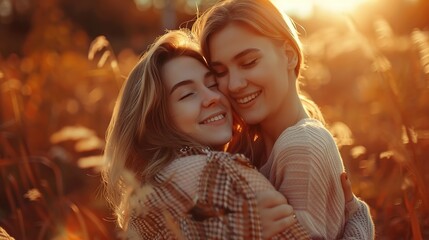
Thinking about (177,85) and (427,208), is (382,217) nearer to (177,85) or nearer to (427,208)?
(427,208)

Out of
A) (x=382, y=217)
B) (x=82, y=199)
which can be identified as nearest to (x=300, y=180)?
(x=382, y=217)

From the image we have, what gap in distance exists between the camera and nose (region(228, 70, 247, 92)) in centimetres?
325

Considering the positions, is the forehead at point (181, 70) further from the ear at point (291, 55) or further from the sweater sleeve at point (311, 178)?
the sweater sleeve at point (311, 178)

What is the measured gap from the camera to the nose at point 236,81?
325 centimetres

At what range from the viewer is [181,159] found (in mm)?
2807

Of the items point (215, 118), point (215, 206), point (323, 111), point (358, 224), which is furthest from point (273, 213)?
point (323, 111)

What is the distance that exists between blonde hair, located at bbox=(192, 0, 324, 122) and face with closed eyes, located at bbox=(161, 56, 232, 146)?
18cm

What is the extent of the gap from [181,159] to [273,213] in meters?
0.45

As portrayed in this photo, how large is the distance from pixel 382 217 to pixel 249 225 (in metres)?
1.75

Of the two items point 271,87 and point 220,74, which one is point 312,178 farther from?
point 220,74

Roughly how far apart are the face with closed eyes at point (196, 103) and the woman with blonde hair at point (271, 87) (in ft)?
0.33

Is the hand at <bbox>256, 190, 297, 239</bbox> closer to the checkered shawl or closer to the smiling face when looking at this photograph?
the checkered shawl

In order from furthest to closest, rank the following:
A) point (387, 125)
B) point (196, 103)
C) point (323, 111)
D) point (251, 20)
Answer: point (323, 111)
point (387, 125)
point (251, 20)
point (196, 103)

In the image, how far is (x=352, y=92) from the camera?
8914mm
